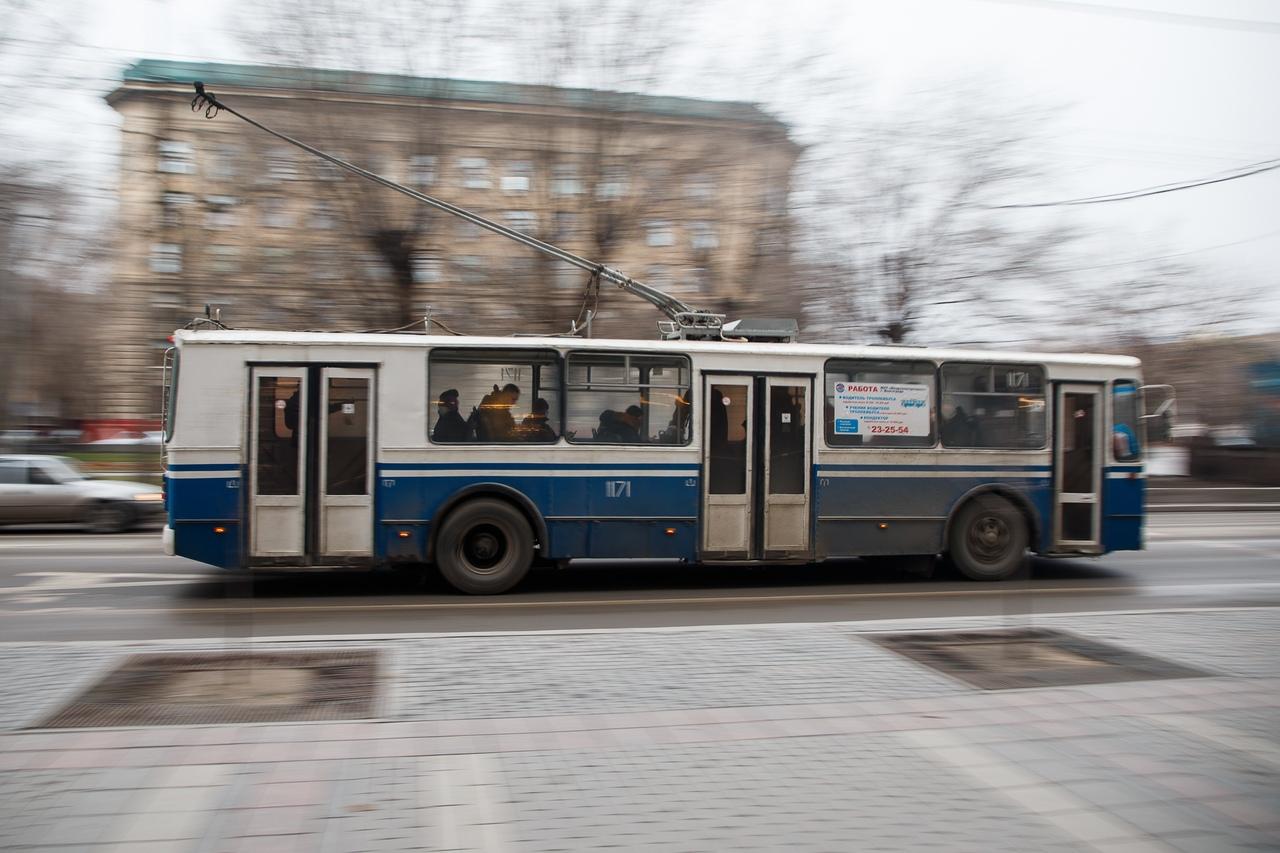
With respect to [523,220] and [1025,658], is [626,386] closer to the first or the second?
[1025,658]

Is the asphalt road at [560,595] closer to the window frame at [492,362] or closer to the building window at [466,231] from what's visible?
the window frame at [492,362]

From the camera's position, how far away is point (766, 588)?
1096 centimetres

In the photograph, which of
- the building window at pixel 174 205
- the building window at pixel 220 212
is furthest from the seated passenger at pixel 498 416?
the building window at pixel 174 205

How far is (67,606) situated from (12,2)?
51.5 feet

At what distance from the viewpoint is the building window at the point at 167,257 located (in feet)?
60.1

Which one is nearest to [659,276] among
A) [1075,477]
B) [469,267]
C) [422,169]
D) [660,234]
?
[660,234]

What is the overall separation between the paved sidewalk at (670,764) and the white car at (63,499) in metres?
10.2

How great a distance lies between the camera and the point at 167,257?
18.5 m

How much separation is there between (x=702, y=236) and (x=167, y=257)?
1031 cm

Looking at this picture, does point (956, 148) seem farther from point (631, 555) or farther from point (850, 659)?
point (850, 659)

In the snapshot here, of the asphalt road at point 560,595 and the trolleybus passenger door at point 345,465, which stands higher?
the trolleybus passenger door at point 345,465

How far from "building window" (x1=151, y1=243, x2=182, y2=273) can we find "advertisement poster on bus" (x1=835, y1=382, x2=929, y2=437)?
1345cm

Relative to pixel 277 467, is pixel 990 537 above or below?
below

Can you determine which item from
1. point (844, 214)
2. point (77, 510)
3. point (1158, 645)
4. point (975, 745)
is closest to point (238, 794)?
point (975, 745)
